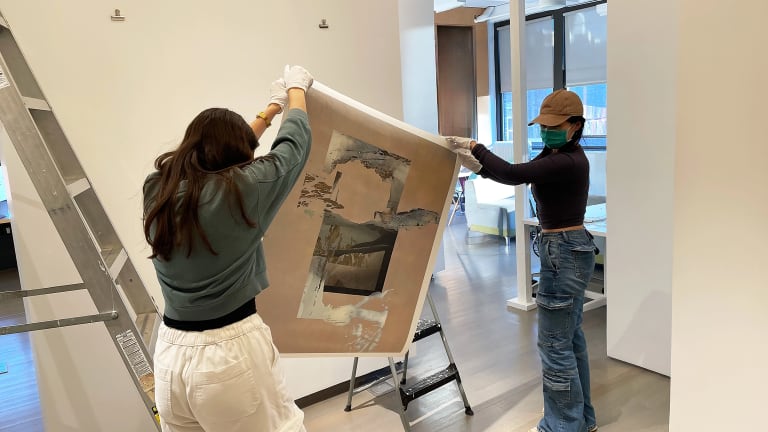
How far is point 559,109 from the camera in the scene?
2.31 m

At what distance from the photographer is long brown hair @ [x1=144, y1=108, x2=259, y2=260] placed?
1352 mm

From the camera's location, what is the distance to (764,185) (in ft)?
5.96

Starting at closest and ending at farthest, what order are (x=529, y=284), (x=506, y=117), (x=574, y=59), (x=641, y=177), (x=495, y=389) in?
(x=495, y=389)
(x=641, y=177)
(x=529, y=284)
(x=574, y=59)
(x=506, y=117)

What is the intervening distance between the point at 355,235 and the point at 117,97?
112 cm

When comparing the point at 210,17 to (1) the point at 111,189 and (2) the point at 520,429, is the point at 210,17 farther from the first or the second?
(2) the point at 520,429

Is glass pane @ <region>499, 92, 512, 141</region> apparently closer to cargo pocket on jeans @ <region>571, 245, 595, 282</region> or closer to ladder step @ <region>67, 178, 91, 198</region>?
cargo pocket on jeans @ <region>571, 245, 595, 282</region>

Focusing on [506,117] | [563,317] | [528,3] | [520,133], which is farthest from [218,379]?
[506,117]

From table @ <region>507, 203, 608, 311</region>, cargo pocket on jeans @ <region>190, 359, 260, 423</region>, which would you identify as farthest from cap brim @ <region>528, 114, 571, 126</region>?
table @ <region>507, 203, 608, 311</region>

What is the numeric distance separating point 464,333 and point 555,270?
1.68 meters

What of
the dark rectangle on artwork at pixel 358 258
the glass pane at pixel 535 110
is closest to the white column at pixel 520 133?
the dark rectangle on artwork at pixel 358 258

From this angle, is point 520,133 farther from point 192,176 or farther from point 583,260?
point 192,176

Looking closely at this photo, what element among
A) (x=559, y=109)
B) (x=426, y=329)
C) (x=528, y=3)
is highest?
(x=528, y=3)

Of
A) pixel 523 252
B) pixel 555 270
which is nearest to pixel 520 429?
pixel 555 270

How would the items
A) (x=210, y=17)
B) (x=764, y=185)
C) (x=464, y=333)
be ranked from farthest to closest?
(x=464, y=333) < (x=210, y=17) < (x=764, y=185)
